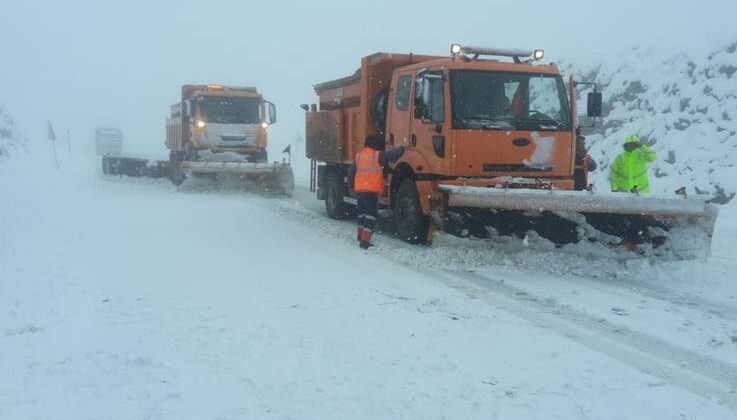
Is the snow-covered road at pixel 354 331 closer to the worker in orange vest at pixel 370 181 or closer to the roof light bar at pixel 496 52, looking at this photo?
the worker in orange vest at pixel 370 181

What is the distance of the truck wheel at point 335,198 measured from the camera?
12383 millimetres

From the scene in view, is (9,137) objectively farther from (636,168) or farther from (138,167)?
(636,168)

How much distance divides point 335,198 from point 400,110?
337 centimetres

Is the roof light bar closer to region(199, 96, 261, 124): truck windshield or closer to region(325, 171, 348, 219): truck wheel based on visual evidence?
region(325, 171, 348, 219): truck wheel

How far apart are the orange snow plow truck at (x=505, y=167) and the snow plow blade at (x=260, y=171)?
272 inches

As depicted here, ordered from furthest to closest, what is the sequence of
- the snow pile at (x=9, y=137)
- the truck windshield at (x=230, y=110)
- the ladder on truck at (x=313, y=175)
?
1. the snow pile at (x=9, y=137)
2. the truck windshield at (x=230, y=110)
3. the ladder on truck at (x=313, y=175)

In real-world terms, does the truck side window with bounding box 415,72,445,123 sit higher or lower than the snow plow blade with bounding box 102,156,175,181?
higher

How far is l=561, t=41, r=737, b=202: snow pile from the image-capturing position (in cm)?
1556

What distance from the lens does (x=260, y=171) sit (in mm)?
17000

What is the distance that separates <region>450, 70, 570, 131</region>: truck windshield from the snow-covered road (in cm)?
155

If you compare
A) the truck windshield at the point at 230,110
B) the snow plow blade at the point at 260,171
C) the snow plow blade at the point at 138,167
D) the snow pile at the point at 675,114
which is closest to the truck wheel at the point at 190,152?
the truck windshield at the point at 230,110

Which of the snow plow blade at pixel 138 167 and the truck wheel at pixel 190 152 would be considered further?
the snow plow blade at pixel 138 167

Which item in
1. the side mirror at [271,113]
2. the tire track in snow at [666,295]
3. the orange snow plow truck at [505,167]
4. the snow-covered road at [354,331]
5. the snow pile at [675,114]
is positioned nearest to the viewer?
the snow-covered road at [354,331]

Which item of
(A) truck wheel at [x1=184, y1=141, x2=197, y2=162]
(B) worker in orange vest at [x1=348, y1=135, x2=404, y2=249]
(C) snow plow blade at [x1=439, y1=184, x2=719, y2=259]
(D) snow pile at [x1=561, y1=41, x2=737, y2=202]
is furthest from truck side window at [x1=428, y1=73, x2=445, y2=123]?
(A) truck wheel at [x1=184, y1=141, x2=197, y2=162]
